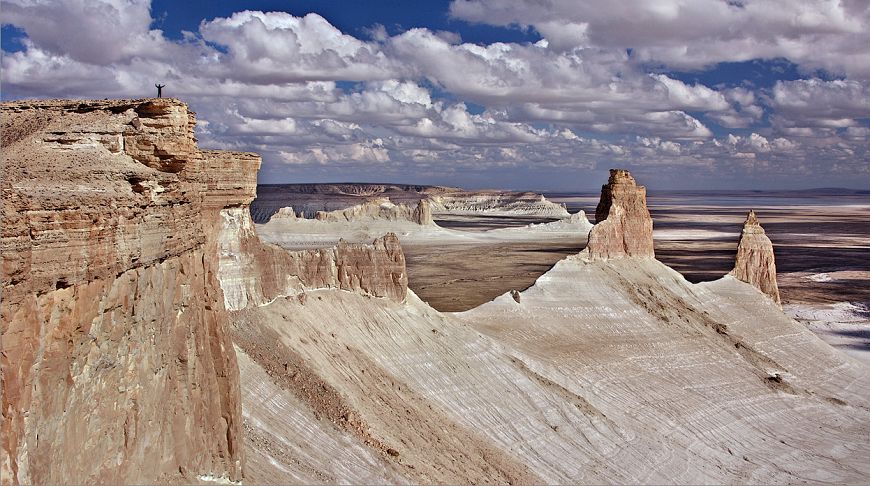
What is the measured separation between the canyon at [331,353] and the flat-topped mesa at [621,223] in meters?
0.13

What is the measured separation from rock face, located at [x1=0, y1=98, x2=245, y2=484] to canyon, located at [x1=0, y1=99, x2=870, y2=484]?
0.04 metres

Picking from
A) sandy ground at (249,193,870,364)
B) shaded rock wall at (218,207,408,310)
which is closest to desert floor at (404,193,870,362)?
sandy ground at (249,193,870,364)

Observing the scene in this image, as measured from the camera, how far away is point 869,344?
54500 millimetres

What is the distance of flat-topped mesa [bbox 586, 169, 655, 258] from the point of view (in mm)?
49719

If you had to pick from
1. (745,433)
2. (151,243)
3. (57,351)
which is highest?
(151,243)

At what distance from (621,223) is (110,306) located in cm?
4119

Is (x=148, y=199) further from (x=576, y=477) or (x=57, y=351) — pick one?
(x=576, y=477)

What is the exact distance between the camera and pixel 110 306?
482 inches

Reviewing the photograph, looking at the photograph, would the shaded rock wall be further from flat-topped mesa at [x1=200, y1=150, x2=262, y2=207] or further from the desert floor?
the desert floor

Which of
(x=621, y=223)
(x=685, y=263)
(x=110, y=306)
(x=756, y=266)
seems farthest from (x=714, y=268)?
(x=110, y=306)

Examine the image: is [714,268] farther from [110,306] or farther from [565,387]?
[110,306]

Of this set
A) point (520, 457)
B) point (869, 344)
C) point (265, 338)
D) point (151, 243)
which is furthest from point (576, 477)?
point (869, 344)

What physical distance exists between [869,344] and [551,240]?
3261 inches

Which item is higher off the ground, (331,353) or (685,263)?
(331,353)
